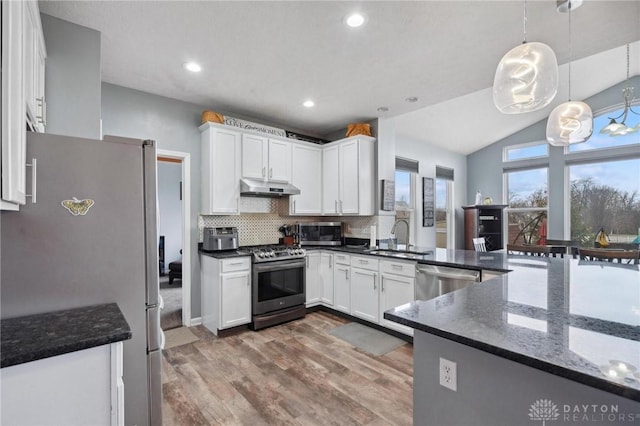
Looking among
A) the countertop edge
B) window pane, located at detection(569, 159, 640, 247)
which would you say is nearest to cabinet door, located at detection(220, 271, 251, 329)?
the countertop edge

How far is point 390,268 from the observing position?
341 centimetres

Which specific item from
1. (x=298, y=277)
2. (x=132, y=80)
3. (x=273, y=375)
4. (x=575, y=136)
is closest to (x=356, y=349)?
(x=273, y=375)

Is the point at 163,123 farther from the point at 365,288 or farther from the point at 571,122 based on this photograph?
the point at 571,122

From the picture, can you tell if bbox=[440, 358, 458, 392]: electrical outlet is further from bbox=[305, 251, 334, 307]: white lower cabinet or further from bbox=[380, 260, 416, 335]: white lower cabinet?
bbox=[305, 251, 334, 307]: white lower cabinet

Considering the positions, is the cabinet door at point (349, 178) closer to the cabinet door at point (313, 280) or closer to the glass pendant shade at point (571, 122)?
the cabinet door at point (313, 280)

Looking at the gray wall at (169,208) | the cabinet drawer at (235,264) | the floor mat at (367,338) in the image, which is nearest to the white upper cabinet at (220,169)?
the cabinet drawer at (235,264)

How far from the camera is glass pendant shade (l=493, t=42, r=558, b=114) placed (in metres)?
1.70

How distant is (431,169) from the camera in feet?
21.5

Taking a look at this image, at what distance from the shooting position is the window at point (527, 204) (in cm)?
634

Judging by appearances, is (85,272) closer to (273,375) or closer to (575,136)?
(273,375)

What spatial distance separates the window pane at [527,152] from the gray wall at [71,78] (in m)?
7.63

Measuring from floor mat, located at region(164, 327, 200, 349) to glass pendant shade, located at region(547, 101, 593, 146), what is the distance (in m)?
4.13

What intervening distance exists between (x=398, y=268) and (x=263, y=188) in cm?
195

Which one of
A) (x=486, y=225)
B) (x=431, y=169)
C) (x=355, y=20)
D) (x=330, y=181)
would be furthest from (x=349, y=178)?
(x=486, y=225)
